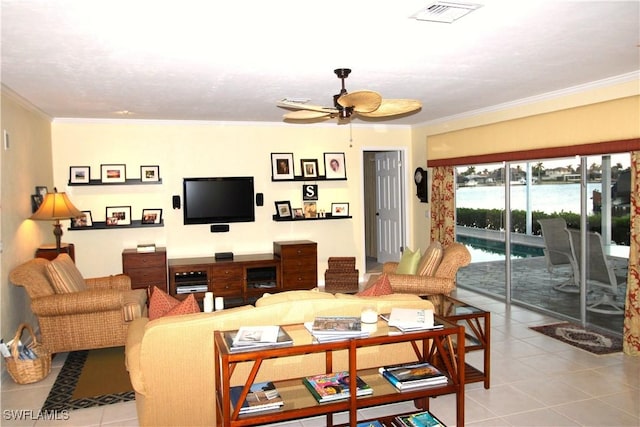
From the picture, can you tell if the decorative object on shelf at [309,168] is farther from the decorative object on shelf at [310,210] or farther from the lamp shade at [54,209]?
the lamp shade at [54,209]

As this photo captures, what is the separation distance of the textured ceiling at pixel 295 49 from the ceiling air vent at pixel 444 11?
6 cm

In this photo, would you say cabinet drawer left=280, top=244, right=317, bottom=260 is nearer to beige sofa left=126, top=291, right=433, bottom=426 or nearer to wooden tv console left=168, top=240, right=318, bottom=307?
wooden tv console left=168, top=240, right=318, bottom=307

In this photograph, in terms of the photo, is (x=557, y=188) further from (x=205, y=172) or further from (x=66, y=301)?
(x=66, y=301)

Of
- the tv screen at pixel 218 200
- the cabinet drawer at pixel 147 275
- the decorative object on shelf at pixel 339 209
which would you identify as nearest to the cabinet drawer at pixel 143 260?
the cabinet drawer at pixel 147 275

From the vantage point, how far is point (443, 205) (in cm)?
751

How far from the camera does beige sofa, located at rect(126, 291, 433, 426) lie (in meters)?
2.92

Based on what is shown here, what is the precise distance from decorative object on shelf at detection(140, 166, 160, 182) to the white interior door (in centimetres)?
389

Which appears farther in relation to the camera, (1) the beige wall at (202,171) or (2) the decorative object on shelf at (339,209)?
(2) the decorative object on shelf at (339,209)

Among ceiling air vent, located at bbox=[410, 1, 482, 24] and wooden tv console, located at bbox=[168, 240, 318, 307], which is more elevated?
ceiling air vent, located at bbox=[410, 1, 482, 24]

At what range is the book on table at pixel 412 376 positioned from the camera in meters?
2.80

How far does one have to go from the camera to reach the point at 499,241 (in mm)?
6816

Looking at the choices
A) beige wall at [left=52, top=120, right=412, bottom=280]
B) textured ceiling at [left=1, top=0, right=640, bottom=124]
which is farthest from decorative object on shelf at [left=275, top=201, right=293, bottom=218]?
textured ceiling at [left=1, top=0, right=640, bottom=124]

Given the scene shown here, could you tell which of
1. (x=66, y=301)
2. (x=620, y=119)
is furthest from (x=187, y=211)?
(x=620, y=119)

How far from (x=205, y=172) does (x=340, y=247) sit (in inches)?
94.5
